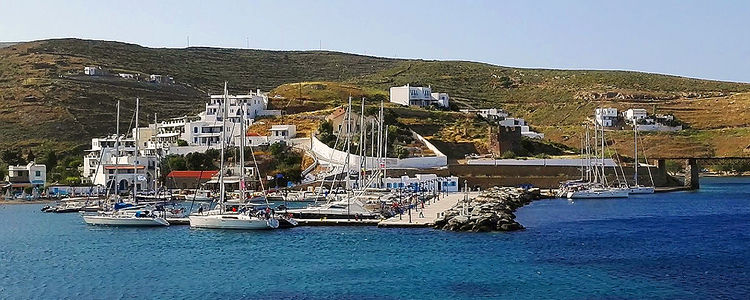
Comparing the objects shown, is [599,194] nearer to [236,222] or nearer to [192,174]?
[192,174]

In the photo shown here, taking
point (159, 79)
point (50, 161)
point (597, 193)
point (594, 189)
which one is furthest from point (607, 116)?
point (50, 161)

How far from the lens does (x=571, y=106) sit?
135 meters

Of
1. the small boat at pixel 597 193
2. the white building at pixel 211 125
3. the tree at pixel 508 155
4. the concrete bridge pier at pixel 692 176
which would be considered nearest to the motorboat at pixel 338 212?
the small boat at pixel 597 193

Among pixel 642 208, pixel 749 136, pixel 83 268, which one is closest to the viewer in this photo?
pixel 83 268

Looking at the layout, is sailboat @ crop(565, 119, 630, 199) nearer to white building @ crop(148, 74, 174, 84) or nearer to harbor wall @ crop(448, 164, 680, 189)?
harbor wall @ crop(448, 164, 680, 189)

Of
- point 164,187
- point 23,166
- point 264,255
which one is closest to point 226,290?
point 264,255

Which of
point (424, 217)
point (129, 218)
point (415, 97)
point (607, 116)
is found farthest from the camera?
point (607, 116)

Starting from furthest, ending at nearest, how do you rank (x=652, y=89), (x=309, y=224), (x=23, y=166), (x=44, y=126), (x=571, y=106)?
(x=652, y=89) < (x=571, y=106) < (x=44, y=126) < (x=23, y=166) < (x=309, y=224)

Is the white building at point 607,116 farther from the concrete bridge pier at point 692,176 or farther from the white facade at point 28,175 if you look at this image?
the white facade at point 28,175

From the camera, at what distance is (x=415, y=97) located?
10856cm

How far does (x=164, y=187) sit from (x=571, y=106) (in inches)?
2951

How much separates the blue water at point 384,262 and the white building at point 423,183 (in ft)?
71.0

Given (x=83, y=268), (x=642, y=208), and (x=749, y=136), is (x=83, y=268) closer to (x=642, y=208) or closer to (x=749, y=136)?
(x=642, y=208)

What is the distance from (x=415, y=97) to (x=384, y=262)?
75013mm
